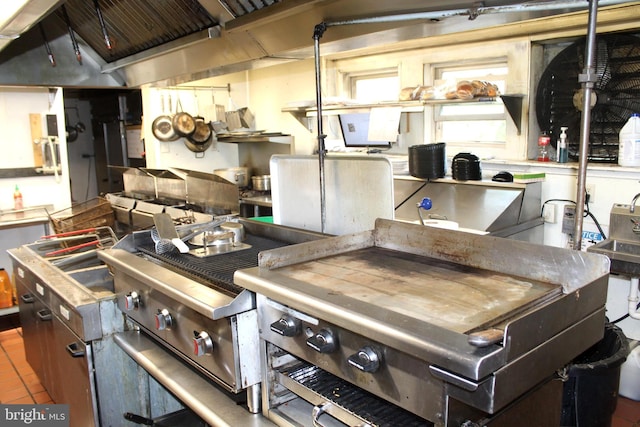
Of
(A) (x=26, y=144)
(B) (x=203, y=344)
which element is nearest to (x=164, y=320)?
(B) (x=203, y=344)

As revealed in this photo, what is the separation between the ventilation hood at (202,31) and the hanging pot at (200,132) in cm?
162

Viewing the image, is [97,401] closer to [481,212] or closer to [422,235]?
[422,235]

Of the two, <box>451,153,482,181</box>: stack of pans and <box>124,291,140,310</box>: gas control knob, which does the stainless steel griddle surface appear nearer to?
<box>124,291,140,310</box>: gas control knob

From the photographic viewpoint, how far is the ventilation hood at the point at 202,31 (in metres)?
1.73

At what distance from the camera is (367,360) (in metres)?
1.11

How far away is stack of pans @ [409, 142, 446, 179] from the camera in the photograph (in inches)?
149

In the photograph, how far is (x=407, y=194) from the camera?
4.03 m

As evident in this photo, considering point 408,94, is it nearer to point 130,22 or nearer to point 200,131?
point 130,22

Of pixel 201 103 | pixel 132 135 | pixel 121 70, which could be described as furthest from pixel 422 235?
pixel 132 135

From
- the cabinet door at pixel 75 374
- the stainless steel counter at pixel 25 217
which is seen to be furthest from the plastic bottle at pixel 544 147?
the stainless steel counter at pixel 25 217

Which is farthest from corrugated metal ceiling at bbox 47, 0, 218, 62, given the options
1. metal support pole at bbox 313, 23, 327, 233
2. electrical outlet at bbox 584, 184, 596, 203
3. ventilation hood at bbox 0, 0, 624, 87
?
electrical outlet at bbox 584, 184, 596, 203

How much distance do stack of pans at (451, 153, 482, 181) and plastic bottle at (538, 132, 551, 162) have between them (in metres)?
0.43

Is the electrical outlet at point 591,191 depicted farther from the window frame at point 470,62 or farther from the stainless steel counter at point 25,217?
the stainless steel counter at point 25,217

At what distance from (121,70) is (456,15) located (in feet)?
9.54
